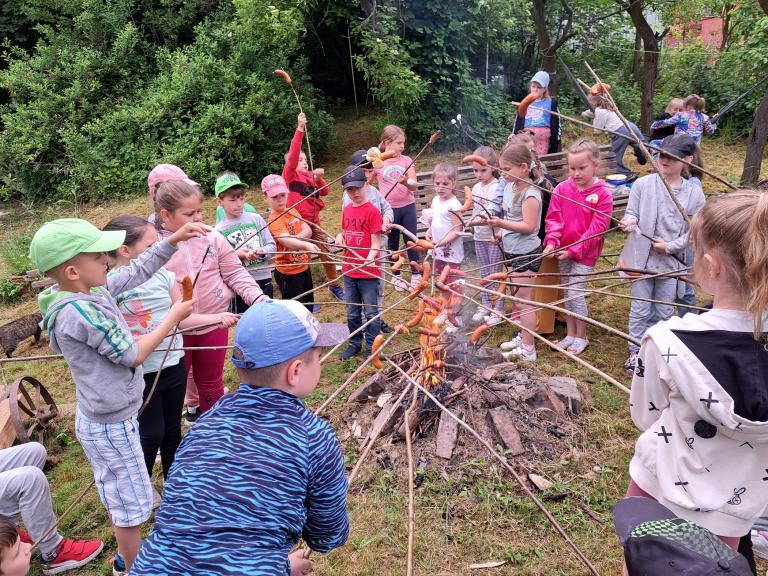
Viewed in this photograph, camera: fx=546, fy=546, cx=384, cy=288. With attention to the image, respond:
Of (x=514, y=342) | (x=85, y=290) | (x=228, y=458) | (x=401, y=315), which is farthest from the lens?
(x=401, y=315)

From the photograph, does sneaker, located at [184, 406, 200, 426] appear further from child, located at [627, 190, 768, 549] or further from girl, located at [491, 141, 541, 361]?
child, located at [627, 190, 768, 549]

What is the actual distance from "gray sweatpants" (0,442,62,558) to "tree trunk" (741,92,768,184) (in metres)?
7.01

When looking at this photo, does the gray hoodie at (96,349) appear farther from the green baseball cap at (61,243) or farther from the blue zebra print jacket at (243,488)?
the blue zebra print jacket at (243,488)

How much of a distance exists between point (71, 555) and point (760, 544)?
3038 mm

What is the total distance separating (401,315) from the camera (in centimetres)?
506

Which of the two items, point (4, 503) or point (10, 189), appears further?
point (10, 189)

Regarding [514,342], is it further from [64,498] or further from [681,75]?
[681,75]

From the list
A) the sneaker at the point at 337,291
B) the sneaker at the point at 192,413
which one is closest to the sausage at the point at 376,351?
the sneaker at the point at 192,413

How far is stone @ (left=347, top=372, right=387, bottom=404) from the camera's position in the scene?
3398 millimetres

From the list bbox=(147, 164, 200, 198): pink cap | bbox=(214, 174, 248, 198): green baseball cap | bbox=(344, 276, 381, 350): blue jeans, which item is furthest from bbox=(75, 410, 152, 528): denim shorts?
bbox=(344, 276, 381, 350): blue jeans

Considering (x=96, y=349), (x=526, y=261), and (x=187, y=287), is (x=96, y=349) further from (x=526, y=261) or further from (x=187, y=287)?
(x=526, y=261)

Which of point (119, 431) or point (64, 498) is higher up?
point (119, 431)

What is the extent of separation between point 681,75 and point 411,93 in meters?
6.29

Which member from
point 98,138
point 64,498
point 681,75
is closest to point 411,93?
point 98,138
